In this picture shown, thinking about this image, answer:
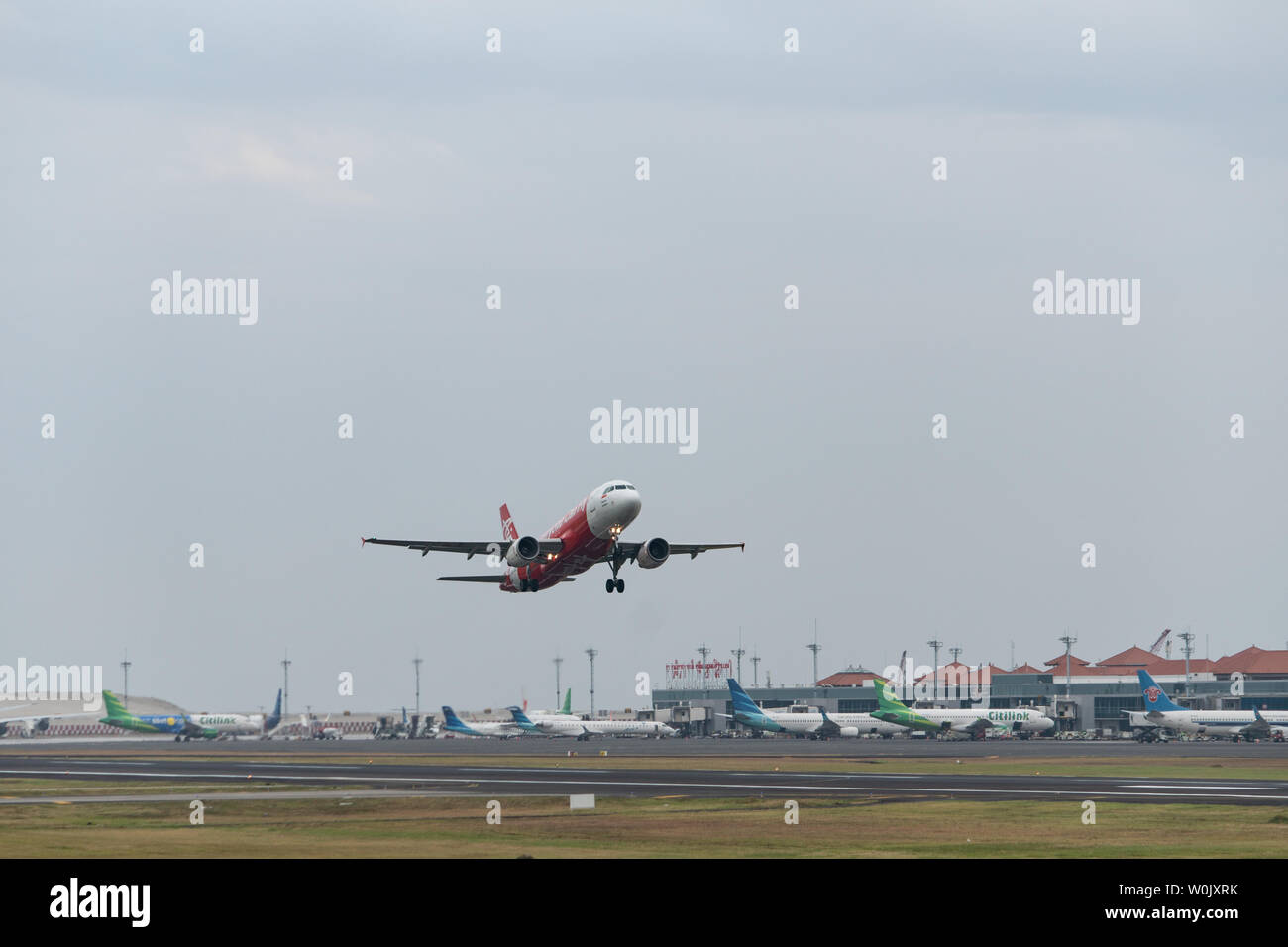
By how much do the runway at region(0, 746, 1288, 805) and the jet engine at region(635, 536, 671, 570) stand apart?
1134 centimetres

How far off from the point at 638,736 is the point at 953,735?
39.9 metres

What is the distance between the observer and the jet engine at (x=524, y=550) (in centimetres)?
7494

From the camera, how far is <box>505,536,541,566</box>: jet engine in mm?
74938

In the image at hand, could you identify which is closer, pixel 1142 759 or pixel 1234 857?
pixel 1234 857

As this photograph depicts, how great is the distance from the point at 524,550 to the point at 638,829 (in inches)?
1079

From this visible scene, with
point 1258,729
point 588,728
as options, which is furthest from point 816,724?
point 1258,729

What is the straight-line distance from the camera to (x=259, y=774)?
282 ft

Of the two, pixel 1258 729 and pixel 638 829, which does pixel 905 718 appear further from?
pixel 638 829

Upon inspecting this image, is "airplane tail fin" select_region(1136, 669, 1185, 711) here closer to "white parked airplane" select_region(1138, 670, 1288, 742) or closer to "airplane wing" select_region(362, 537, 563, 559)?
"white parked airplane" select_region(1138, 670, 1288, 742)

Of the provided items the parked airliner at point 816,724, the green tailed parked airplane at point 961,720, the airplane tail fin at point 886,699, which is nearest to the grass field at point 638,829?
the green tailed parked airplane at point 961,720

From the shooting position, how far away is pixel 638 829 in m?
49.6

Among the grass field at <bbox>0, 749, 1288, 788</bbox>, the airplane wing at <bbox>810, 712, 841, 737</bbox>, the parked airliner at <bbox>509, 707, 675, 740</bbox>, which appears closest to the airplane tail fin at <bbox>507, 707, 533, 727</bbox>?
the parked airliner at <bbox>509, 707, 675, 740</bbox>
